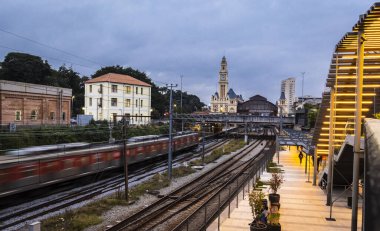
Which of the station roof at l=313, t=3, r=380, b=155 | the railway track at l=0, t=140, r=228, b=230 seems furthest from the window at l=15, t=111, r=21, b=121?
the station roof at l=313, t=3, r=380, b=155

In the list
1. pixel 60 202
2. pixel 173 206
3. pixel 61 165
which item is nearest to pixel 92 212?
pixel 60 202

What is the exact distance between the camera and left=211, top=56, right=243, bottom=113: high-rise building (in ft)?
559

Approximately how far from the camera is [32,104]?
133 ft

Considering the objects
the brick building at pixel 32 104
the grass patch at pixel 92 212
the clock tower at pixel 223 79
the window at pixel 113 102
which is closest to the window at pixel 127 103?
the window at pixel 113 102

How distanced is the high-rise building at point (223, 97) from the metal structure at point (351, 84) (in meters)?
148

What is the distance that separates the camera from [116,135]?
46031 millimetres

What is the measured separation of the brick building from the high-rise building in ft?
423

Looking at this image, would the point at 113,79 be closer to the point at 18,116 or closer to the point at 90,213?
the point at 18,116

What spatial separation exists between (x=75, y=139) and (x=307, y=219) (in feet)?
95.1

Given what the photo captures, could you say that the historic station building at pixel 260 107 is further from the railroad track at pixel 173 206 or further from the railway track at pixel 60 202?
the railway track at pixel 60 202

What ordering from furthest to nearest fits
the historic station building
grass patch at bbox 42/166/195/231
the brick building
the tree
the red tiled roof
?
the historic station building → the red tiled roof → the tree → the brick building → grass patch at bbox 42/166/195/231

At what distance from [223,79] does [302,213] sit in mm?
158602

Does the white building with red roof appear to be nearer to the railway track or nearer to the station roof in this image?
the railway track

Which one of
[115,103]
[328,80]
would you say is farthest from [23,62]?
[328,80]
